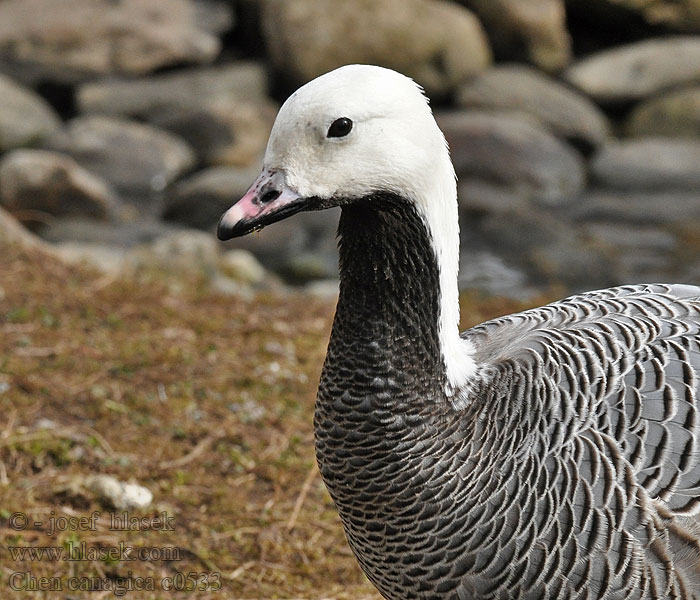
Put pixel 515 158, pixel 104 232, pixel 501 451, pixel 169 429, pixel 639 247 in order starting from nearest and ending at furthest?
pixel 501 451
pixel 169 429
pixel 104 232
pixel 639 247
pixel 515 158

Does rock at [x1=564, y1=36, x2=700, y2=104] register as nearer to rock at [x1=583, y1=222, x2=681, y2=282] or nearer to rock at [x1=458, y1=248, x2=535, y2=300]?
rock at [x1=583, y1=222, x2=681, y2=282]

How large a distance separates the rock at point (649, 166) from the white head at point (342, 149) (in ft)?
29.9

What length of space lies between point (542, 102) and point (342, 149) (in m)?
10.3

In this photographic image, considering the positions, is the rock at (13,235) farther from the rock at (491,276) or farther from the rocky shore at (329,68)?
the rock at (491,276)

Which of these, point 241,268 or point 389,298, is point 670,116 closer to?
point 241,268

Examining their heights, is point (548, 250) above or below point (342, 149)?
below

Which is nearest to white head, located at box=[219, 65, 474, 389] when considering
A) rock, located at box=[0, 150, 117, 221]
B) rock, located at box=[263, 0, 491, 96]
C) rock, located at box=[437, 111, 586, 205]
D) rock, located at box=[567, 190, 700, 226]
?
rock, located at box=[0, 150, 117, 221]

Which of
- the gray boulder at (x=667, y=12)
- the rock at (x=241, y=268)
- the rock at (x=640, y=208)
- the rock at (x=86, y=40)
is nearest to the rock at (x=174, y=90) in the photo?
the rock at (x=86, y=40)

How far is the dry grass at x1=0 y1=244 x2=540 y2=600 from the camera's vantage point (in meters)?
3.96

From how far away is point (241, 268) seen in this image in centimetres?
845

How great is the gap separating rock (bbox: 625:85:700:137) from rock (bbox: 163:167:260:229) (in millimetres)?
5353

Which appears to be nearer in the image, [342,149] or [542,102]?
[342,149]

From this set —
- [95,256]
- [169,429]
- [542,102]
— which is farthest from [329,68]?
→ [169,429]

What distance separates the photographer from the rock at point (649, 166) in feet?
36.7
